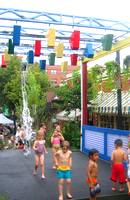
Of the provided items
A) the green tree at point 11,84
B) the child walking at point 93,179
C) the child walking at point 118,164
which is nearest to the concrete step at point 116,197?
the child walking at point 118,164

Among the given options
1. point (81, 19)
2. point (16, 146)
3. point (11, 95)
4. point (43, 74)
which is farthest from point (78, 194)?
point (43, 74)

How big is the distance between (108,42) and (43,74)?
3060 cm

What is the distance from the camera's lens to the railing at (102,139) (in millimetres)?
14992

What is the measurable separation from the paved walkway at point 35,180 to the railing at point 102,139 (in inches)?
25.7

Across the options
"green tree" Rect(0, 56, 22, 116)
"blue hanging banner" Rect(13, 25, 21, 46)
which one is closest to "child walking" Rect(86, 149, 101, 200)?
Answer: "blue hanging banner" Rect(13, 25, 21, 46)

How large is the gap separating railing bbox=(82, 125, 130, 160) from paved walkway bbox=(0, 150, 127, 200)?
2.14ft

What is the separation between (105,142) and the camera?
637 inches

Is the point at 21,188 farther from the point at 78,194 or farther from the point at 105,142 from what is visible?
the point at 105,142

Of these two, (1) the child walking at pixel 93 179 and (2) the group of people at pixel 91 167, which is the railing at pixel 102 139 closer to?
(2) the group of people at pixel 91 167

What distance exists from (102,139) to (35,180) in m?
5.10

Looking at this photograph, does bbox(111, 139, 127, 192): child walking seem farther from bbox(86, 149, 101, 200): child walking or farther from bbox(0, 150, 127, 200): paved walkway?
bbox(86, 149, 101, 200): child walking

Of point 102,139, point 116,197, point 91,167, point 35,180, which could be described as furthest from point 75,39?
point 91,167

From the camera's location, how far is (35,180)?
12.0 m

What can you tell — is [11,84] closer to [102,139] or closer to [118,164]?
[102,139]
